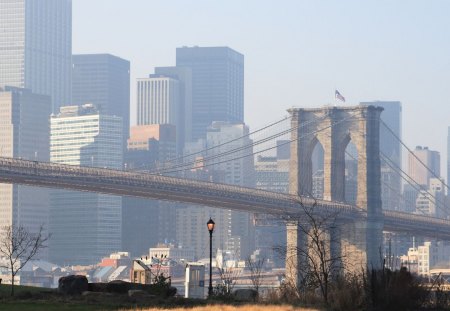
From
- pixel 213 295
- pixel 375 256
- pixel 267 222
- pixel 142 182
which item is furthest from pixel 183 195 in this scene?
pixel 213 295

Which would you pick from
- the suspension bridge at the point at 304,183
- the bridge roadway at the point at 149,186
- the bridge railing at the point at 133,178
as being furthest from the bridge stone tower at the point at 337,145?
the bridge railing at the point at 133,178

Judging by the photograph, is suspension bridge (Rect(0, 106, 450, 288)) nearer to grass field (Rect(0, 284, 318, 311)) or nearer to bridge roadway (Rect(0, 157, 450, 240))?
bridge roadway (Rect(0, 157, 450, 240))

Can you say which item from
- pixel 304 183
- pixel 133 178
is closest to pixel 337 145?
pixel 304 183

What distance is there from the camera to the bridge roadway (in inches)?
4705

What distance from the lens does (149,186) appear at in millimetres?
127438

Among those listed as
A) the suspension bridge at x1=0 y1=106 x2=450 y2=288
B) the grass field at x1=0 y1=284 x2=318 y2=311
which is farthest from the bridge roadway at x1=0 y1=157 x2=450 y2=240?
the grass field at x1=0 y1=284 x2=318 y2=311

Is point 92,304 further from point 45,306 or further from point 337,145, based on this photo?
point 337,145

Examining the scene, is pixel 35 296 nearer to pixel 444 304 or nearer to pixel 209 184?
pixel 444 304

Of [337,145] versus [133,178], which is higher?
[337,145]

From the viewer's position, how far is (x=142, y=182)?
128 m

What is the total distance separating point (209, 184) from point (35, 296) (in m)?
91.6

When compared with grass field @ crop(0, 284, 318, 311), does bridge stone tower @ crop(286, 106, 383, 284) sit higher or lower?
higher

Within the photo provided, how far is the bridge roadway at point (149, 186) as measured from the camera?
119500 millimetres

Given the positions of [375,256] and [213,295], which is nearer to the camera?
[213,295]
